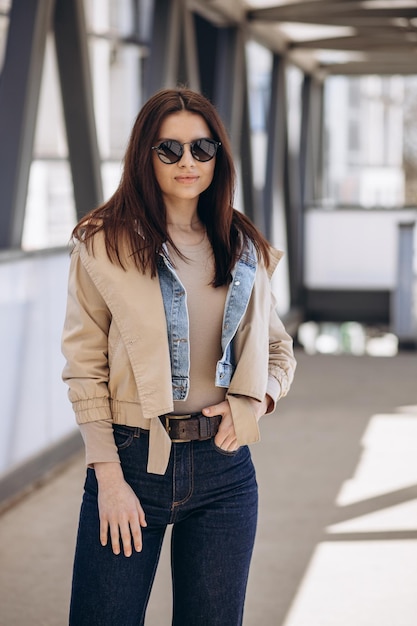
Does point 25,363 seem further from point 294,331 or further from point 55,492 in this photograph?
point 294,331

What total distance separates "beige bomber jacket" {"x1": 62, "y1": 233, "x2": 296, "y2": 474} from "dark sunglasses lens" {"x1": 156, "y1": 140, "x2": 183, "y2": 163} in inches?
7.4

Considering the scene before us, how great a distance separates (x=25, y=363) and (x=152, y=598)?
160cm

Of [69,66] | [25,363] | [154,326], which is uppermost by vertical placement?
[69,66]

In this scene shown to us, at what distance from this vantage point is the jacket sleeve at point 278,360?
2033mm

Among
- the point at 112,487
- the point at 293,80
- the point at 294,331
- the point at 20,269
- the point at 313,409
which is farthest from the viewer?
the point at 293,80

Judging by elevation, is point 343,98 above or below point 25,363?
above

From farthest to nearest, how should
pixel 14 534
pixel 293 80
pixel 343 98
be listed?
pixel 343 98, pixel 293 80, pixel 14 534

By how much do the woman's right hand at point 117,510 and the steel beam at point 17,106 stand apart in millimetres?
3178

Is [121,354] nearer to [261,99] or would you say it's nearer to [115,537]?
[115,537]

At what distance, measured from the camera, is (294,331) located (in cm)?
1110

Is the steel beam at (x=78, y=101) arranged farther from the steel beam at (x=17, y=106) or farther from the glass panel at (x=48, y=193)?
the glass panel at (x=48, y=193)

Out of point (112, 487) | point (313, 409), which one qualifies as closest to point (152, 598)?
point (112, 487)

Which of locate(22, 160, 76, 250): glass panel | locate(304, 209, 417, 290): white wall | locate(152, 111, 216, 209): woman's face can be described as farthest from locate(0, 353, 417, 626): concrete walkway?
locate(304, 209, 417, 290): white wall

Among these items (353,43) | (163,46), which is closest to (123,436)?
(163,46)
